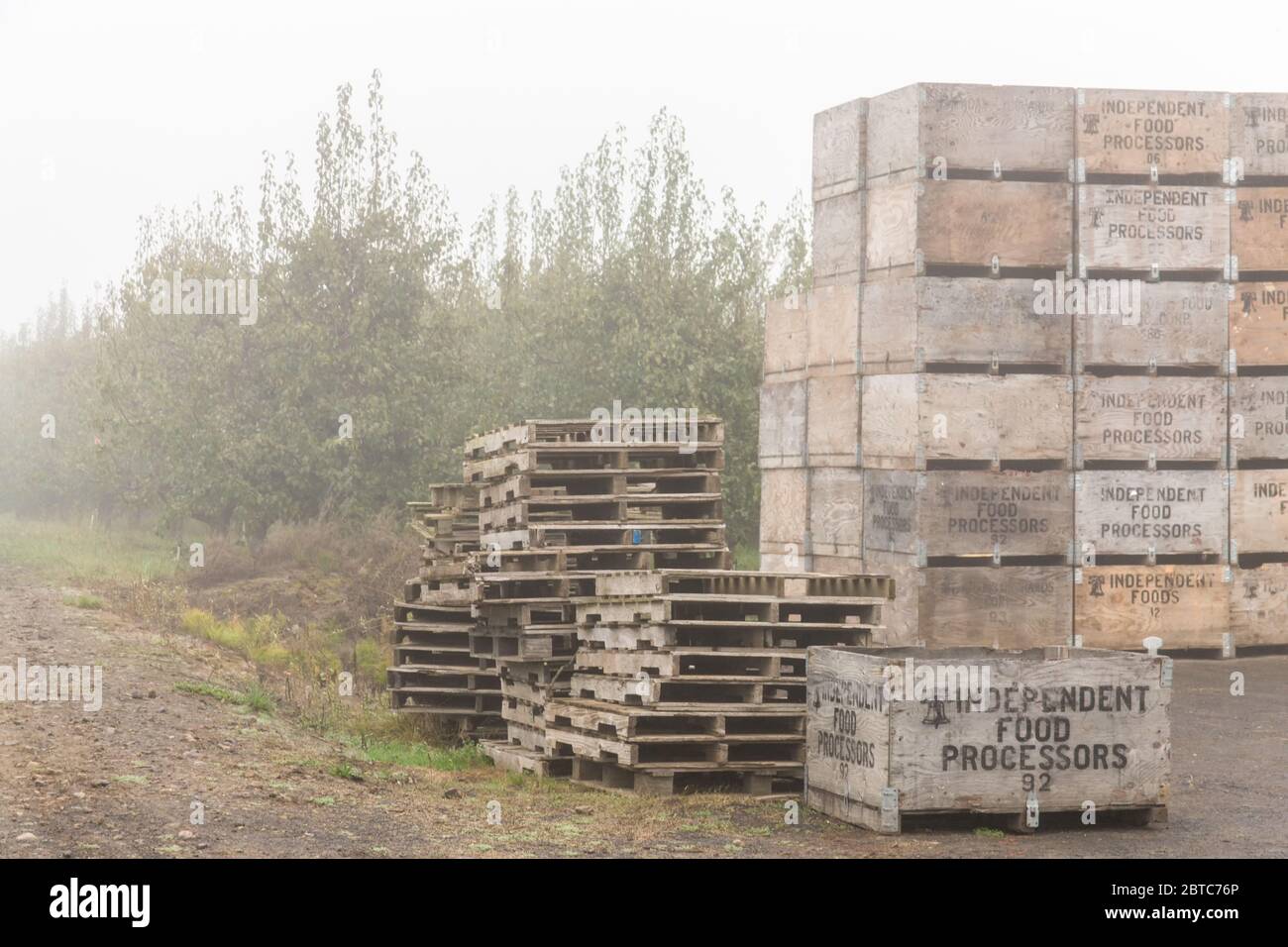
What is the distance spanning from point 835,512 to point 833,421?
853 millimetres

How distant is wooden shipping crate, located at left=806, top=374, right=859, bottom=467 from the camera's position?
13.6 metres

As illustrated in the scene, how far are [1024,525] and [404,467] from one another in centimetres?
1285

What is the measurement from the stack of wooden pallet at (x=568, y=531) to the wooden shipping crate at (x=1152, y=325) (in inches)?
174

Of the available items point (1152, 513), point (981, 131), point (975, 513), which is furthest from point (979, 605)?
point (981, 131)

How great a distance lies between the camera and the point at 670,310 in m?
26.6

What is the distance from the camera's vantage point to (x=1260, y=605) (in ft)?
44.7

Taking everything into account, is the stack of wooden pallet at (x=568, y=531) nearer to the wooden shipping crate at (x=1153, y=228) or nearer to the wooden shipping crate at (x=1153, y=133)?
the wooden shipping crate at (x=1153, y=228)

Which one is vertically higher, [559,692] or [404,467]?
[404,467]

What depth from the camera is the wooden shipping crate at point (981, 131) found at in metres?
13.1

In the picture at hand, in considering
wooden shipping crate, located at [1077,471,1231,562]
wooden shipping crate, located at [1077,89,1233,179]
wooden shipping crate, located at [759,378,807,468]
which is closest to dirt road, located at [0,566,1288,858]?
wooden shipping crate, located at [1077,471,1231,562]

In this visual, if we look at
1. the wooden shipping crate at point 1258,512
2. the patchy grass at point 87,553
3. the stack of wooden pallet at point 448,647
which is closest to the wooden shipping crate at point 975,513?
the wooden shipping crate at point 1258,512
